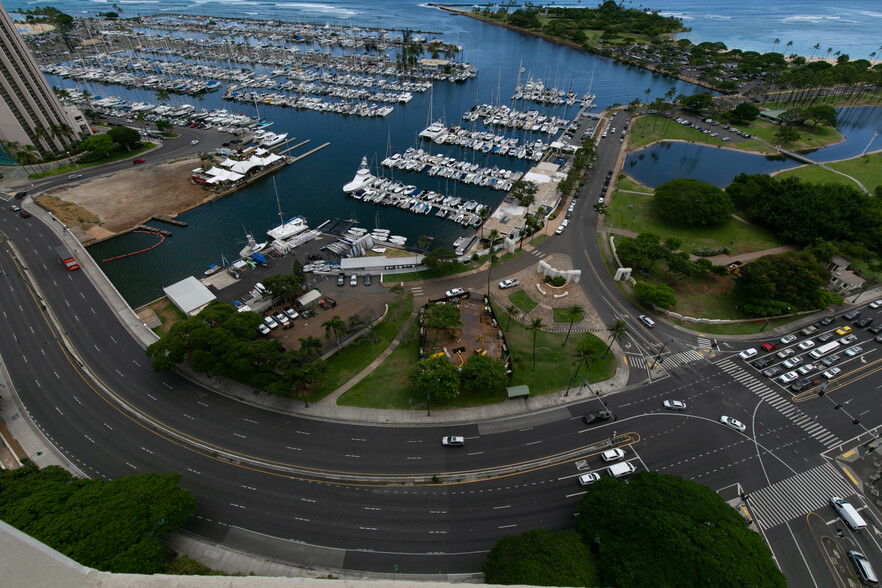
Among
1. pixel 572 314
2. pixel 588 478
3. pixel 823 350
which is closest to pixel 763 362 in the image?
pixel 823 350

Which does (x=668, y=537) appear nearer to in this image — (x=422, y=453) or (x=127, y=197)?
(x=422, y=453)

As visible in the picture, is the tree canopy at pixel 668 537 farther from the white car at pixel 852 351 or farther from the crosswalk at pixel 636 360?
the white car at pixel 852 351

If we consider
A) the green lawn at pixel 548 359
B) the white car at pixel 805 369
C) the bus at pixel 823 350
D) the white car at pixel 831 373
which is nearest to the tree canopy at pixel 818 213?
the bus at pixel 823 350

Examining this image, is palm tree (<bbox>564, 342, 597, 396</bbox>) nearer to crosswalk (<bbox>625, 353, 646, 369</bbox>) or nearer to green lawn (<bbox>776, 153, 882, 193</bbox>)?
crosswalk (<bbox>625, 353, 646, 369</bbox>)

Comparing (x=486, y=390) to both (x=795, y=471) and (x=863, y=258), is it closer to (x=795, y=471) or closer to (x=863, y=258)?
(x=795, y=471)

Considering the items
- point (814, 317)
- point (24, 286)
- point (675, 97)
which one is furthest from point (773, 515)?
point (675, 97)

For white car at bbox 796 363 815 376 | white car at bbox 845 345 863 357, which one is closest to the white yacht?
white car at bbox 796 363 815 376
